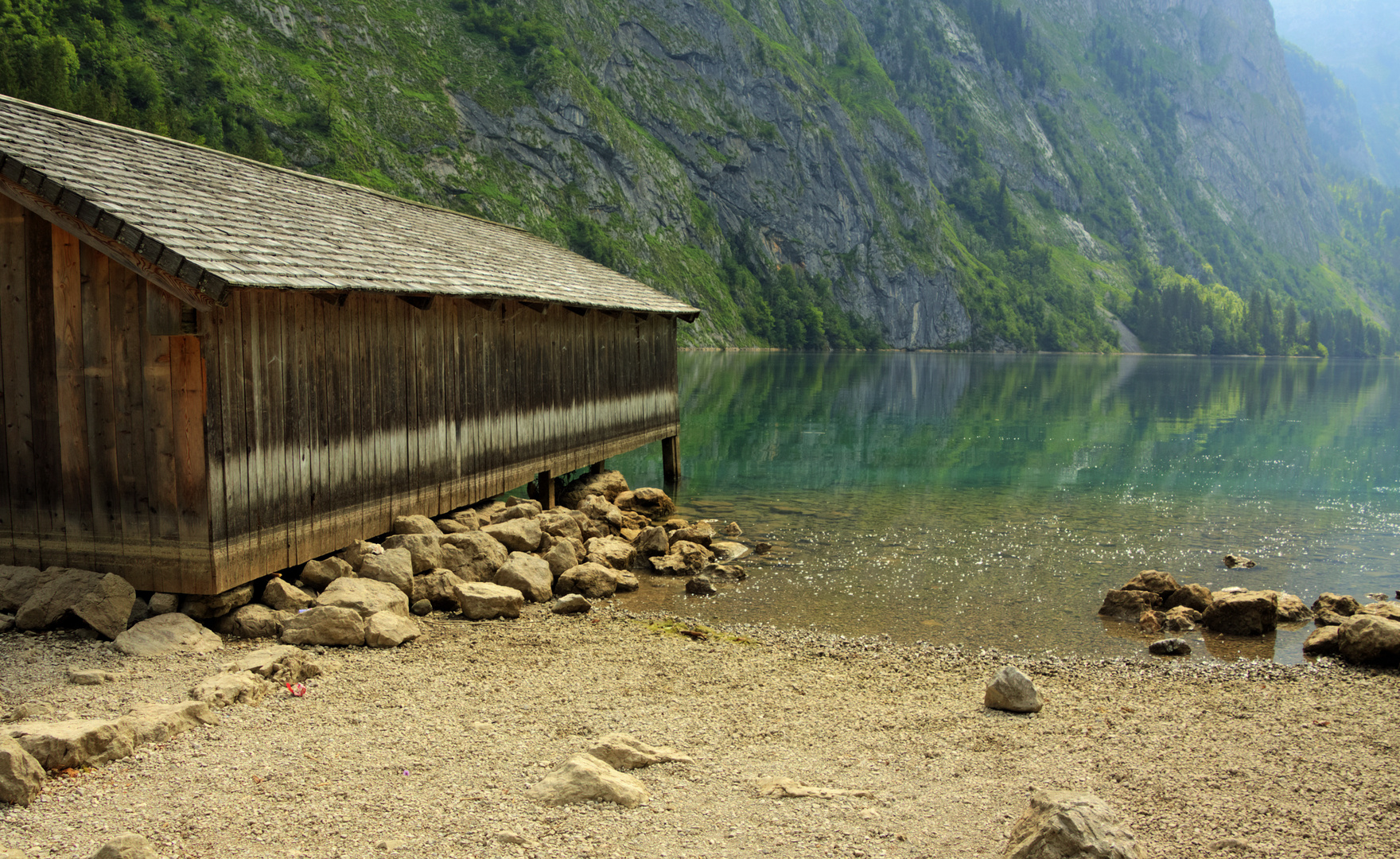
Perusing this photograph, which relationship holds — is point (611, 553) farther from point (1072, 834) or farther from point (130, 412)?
point (1072, 834)

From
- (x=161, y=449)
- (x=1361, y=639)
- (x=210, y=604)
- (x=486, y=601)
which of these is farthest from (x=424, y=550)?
(x=1361, y=639)

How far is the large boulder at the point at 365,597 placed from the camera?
35.0 feet

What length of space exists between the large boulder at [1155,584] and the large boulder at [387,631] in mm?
10608

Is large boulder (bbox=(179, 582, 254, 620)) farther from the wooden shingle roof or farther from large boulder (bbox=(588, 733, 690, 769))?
large boulder (bbox=(588, 733, 690, 769))

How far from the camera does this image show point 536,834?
6.03 m

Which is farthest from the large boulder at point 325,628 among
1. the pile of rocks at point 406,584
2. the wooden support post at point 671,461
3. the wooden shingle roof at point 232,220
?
the wooden support post at point 671,461

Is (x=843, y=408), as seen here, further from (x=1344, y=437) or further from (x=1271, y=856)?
(x=1271, y=856)

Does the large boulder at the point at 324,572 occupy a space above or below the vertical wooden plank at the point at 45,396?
below

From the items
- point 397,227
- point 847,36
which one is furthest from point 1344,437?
point 847,36

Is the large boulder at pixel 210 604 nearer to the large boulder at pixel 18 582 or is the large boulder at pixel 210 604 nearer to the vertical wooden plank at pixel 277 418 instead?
the vertical wooden plank at pixel 277 418

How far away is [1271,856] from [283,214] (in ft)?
43.0

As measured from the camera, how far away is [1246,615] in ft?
42.8

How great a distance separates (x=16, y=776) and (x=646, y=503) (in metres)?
15.4

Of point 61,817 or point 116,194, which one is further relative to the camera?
point 116,194
